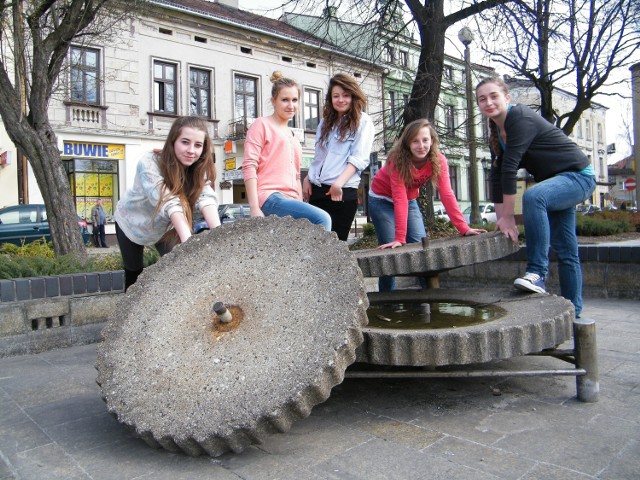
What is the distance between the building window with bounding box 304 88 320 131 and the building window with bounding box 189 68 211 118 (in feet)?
17.8

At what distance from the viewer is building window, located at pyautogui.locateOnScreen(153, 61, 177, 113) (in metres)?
21.6

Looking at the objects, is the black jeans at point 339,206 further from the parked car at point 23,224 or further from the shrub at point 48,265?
the parked car at point 23,224

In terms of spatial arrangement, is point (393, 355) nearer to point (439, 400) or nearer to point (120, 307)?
point (439, 400)

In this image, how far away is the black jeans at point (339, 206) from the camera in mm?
3988

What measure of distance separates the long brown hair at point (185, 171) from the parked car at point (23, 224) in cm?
1228

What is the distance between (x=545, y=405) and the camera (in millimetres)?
2609

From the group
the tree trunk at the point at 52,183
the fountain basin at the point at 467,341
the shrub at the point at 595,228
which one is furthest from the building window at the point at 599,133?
the fountain basin at the point at 467,341

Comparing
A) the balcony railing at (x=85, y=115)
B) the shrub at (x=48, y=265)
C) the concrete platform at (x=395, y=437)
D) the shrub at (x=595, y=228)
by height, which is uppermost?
the balcony railing at (x=85, y=115)

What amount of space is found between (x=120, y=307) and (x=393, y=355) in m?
1.42

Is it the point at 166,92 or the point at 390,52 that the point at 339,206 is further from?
the point at 166,92

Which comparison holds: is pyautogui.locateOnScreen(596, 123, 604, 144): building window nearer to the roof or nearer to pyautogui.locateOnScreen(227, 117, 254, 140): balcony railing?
the roof

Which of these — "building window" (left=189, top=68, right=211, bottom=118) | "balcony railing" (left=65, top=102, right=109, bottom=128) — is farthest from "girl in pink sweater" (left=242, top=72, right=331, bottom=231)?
"building window" (left=189, top=68, right=211, bottom=118)

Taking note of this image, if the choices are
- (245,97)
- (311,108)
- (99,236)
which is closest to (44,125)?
(99,236)

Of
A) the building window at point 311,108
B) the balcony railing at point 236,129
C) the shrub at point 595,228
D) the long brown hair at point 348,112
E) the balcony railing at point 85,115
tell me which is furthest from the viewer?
the building window at point 311,108
